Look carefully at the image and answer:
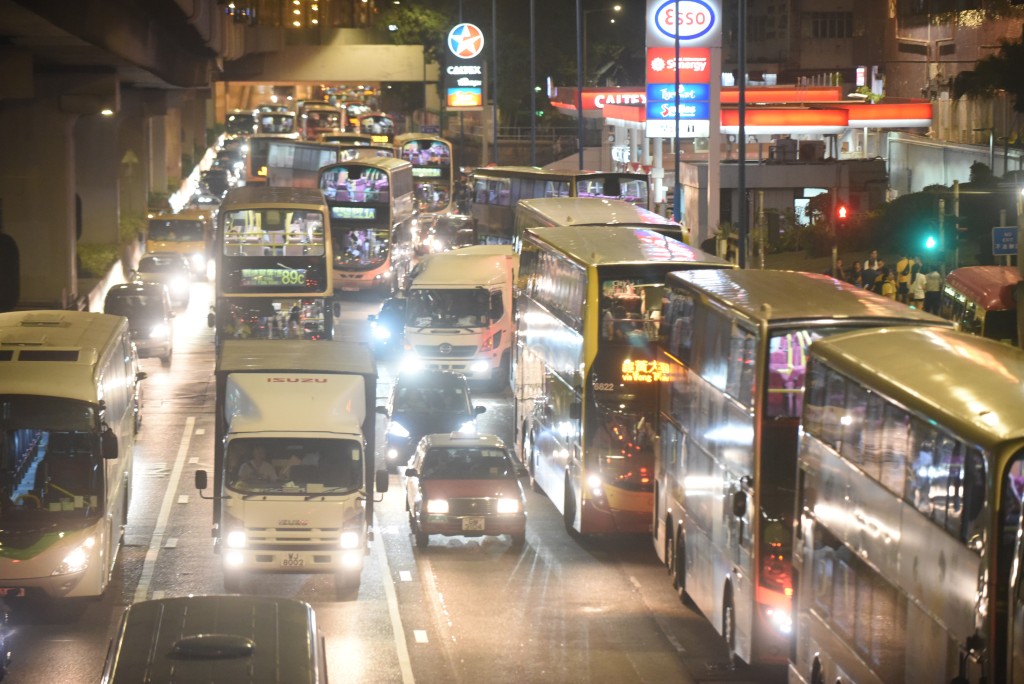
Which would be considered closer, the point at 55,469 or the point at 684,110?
the point at 55,469

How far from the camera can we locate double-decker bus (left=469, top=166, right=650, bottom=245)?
45281 mm

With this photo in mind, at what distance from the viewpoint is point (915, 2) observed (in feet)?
244

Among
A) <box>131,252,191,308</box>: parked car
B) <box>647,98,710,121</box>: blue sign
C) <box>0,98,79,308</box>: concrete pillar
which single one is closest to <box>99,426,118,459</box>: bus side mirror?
<box>0,98,79,308</box>: concrete pillar

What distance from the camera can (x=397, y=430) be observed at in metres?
29.2

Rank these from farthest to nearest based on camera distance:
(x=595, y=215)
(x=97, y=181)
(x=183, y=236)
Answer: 1. (x=97, y=181)
2. (x=183, y=236)
3. (x=595, y=215)

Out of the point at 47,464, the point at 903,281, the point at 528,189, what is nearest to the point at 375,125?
the point at 528,189

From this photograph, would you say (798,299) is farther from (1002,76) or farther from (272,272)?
(1002,76)

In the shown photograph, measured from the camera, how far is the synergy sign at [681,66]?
156 feet

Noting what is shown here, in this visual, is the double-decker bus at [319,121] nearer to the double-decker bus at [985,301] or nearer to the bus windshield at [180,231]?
the bus windshield at [180,231]

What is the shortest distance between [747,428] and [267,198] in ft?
79.1

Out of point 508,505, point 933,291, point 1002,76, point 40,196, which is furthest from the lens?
point 1002,76

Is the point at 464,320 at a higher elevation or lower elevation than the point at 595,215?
lower

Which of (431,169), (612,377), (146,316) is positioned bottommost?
(146,316)

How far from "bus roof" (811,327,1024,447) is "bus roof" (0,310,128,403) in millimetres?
8906
